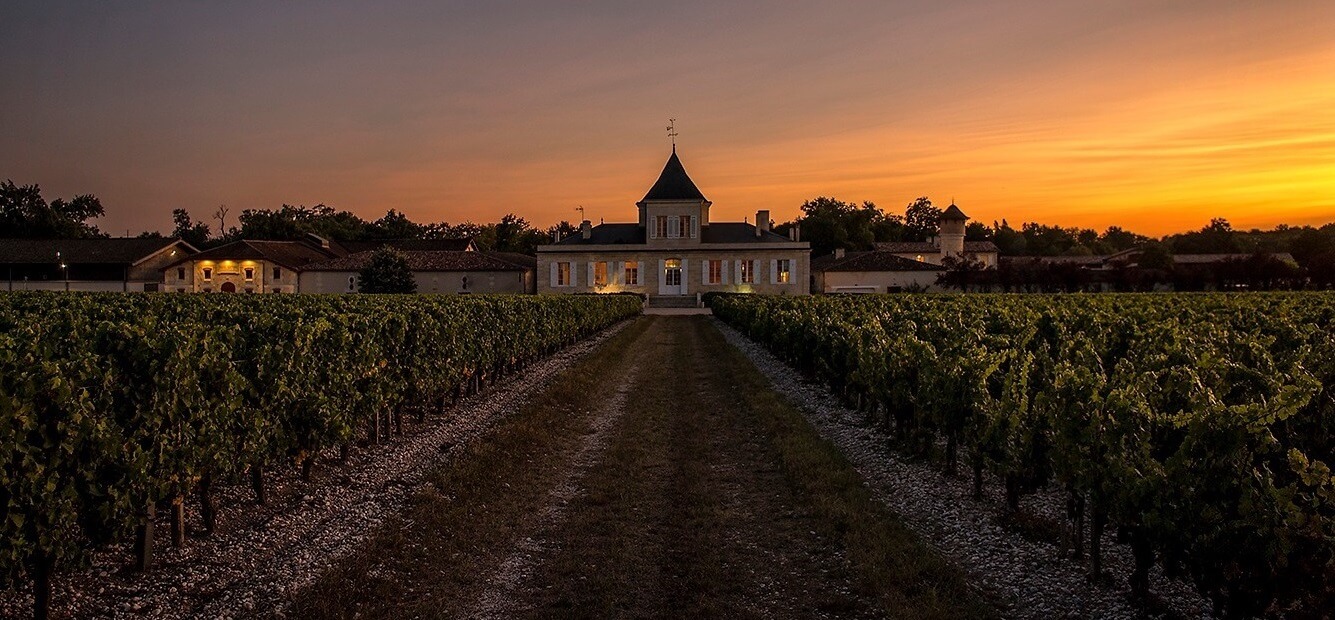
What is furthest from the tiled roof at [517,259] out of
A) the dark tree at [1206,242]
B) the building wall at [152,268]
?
the dark tree at [1206,242]

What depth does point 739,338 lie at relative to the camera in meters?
30.7

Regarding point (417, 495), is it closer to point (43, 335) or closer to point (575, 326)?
point (43, 335)

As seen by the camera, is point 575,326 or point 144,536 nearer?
point 144,536

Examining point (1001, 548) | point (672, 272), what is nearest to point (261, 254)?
point (672, 272)

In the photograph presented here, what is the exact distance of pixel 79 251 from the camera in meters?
65.6

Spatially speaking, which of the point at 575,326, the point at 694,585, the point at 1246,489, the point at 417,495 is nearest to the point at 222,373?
the point at 417,495

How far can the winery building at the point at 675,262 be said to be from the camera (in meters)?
60.4

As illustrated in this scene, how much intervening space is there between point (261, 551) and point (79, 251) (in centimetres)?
7473

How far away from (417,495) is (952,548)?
511 centimetres

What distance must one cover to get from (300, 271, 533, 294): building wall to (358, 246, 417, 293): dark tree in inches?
110

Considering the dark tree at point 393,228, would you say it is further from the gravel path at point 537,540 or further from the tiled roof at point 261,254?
the gravel path at point 537,540

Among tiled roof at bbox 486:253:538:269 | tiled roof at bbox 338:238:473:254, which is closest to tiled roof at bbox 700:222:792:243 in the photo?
tiled roof at bbox 486:253:538:269

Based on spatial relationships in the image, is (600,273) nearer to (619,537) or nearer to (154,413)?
(619,537)

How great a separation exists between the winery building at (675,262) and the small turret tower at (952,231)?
112ft
